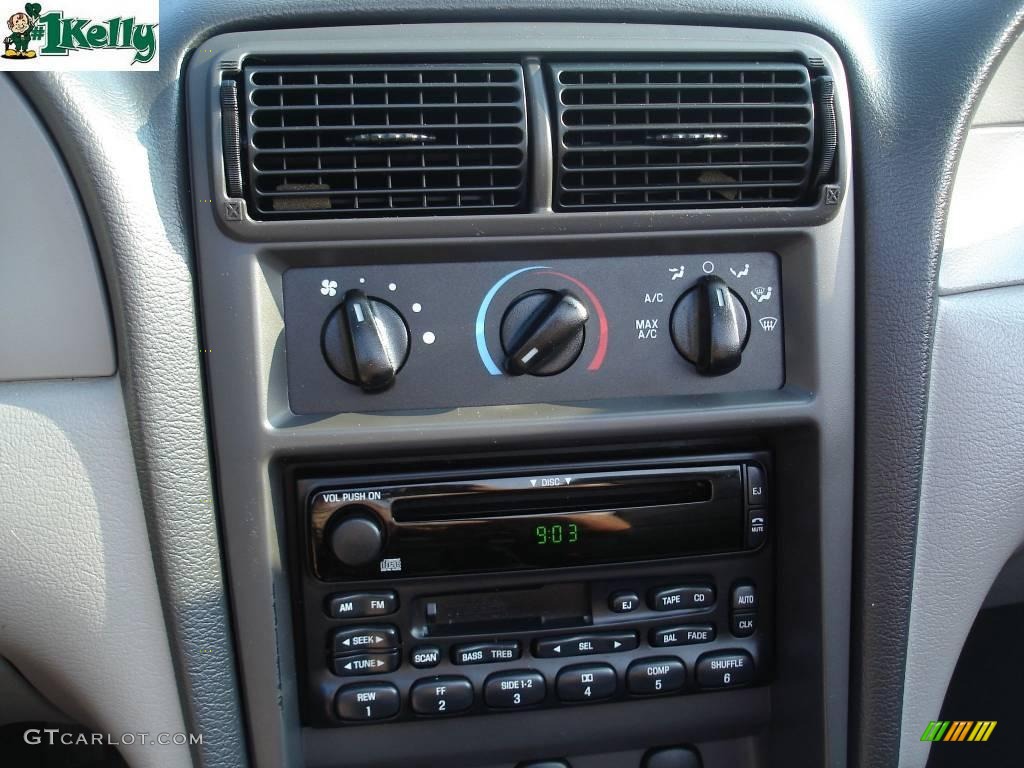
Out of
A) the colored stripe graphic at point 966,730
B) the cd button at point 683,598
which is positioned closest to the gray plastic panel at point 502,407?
the cd button at point 683,598

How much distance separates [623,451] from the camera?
3.68 ft

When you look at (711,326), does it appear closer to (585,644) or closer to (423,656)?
(585,644)

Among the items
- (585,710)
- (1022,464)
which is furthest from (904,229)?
(585,710)

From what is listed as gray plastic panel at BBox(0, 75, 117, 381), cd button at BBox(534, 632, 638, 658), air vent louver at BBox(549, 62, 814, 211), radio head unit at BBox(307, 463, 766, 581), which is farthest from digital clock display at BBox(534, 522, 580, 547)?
gray plastic panel at BBox(0, 75, 117, 381)

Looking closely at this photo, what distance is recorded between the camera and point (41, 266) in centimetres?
95

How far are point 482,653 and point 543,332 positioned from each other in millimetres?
426

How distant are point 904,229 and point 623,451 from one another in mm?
444

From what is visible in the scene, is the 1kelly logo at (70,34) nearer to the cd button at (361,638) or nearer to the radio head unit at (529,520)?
the radio head unit at (529,520)

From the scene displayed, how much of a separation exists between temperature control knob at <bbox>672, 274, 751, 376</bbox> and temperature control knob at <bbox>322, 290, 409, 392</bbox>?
35cm

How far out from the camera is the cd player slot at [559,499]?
1069 mm

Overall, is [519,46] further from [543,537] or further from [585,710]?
[585,710]

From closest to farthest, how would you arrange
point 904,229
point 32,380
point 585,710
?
point 32,380 → point 904,229 → point 585,710

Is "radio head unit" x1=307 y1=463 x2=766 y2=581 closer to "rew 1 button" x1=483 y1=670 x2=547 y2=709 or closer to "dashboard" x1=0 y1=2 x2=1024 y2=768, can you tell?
"dashboard" x1=0 y1=2 x2=1024 y2=768

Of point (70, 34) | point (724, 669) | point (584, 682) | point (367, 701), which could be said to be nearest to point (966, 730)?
point (724, 669)
